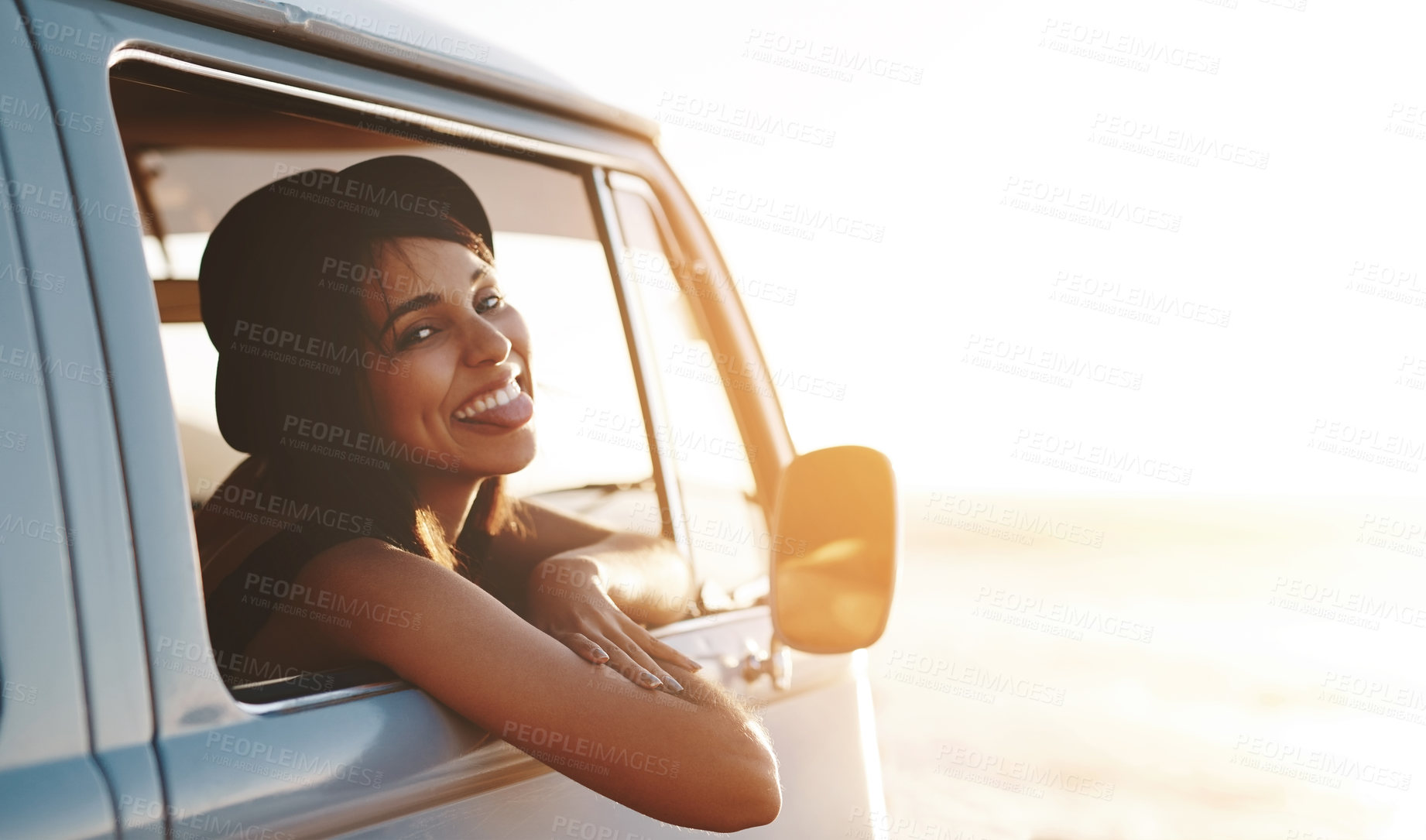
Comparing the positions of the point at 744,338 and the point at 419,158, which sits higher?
the point at 419,158

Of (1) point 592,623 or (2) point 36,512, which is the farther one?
(1) point 592,623

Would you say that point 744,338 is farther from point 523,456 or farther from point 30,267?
point 30,267

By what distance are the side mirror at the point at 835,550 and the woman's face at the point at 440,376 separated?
51 centimetres

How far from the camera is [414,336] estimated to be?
6.07 feet

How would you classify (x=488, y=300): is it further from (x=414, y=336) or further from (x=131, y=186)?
(x=131, y=186)

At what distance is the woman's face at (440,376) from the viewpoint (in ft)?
6.00

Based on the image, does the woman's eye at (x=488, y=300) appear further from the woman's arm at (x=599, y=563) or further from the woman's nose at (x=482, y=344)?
the woman's arm at (x=599, y=563)

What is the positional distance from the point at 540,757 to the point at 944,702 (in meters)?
9.35

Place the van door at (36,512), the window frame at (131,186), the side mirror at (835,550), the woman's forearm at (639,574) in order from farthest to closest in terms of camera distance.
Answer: the woman's forearm at (639,574) → the side mirror at (835,550) → the window frame at (131,186) → the van door at (36,512)

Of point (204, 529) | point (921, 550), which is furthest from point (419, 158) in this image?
point (921, 550)

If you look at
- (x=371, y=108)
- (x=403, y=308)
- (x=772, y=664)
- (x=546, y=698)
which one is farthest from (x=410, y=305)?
(x=772, y=664)

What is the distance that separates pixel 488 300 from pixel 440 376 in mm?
223

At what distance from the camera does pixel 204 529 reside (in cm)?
188

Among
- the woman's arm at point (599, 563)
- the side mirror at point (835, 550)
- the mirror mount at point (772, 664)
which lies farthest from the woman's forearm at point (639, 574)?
the side mirror at point (835, 550)
